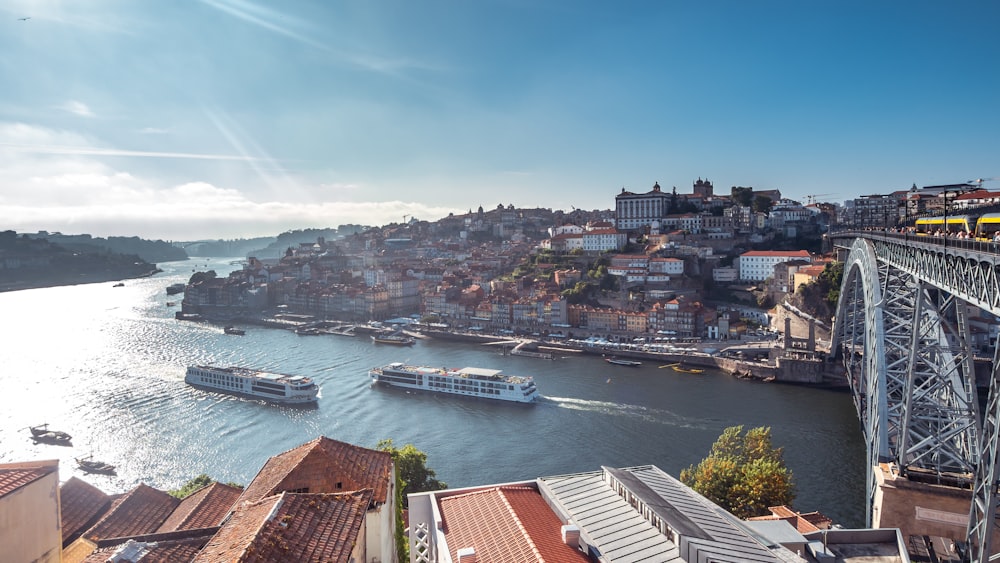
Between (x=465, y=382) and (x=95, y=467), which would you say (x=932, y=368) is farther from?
(x=95, y=467)

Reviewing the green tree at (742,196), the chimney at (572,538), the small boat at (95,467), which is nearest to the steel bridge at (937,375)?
the chimney at (572,538)

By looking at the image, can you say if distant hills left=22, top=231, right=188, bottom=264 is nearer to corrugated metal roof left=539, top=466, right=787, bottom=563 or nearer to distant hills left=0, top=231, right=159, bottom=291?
distant hills left=0, top=231, right=159, bottom=291

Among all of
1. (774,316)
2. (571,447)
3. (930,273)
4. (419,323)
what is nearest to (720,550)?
(930,273)

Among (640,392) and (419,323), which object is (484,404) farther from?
(419,323)

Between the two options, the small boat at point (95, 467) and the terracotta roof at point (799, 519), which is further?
the small boat at point (95, 467)

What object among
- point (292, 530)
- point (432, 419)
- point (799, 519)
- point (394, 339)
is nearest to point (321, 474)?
point (292, 530)

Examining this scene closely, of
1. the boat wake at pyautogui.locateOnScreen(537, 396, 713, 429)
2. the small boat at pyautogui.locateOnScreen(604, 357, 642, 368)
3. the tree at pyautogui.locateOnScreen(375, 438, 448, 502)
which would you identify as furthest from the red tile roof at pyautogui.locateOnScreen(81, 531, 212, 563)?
the small boat at pyautogui.locateOnScreen(604, 357, 642, 368)

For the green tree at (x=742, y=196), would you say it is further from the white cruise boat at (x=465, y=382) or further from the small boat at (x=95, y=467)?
the small boat at (x=95, y=467)
